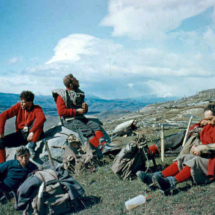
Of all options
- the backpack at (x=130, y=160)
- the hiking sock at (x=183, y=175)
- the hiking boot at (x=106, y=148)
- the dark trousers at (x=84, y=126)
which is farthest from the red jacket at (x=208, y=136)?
the dark trousers at (x=84, y=126)

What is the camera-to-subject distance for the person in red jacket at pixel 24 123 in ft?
22.3

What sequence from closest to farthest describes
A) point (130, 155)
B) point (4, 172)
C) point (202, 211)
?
point (202, 211), point (4, 172), point (130, 155)

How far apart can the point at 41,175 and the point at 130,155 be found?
2158mm

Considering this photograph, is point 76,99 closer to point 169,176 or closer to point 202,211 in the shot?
point 169,176

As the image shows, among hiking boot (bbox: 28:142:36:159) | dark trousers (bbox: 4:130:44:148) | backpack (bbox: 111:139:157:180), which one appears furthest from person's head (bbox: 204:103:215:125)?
dark trousers (bbox: 4:130:44:148)

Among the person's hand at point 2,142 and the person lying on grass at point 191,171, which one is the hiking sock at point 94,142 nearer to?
the person's hand at point 2,142

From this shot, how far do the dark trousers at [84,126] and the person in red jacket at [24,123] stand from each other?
0.95 meters

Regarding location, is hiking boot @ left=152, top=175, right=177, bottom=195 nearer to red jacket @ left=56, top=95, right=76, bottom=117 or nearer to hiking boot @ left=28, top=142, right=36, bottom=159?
red jacket @ left=56, top=95, right=76, bottom=117

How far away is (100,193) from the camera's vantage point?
498cm

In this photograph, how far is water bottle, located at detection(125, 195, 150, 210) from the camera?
408 centimetres

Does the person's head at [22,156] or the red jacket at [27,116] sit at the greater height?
the red jacket at [27,116]

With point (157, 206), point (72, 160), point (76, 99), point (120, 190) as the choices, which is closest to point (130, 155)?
point (120, 190)

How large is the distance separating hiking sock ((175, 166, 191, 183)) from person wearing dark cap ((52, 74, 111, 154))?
305cm

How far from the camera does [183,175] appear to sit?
14.6 ft
